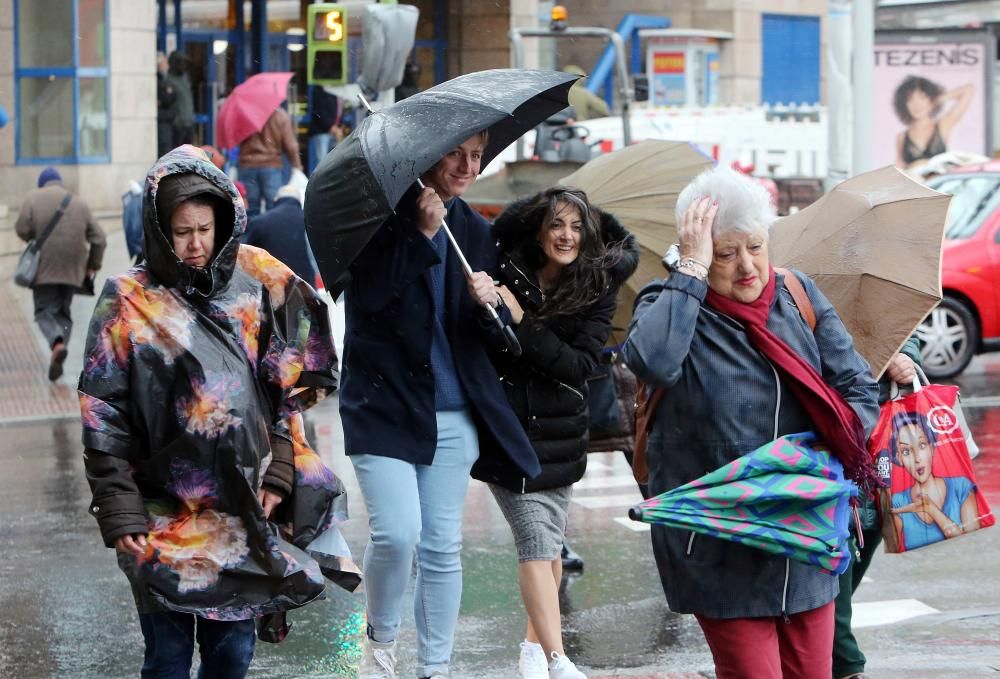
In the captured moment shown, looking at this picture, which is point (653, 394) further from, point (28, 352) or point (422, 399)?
point (28, 352)

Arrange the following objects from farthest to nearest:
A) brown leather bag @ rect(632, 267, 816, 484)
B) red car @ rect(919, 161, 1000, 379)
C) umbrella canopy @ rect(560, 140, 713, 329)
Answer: red car @ rect(919, 161, 1000, 379) < umbrella canopy @ rect(560, 140, 713, 329) < brown leather bag @ rect(632, 267, 816, 484)

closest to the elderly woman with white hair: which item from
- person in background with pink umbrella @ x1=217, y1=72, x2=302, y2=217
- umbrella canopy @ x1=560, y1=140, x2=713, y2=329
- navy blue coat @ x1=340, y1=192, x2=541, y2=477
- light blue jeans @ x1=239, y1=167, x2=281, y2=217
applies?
navy blue coat @ x1=340, y1=192, x2=541, y2=477

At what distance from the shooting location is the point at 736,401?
167 inches

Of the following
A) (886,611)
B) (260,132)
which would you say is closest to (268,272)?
(886,611)

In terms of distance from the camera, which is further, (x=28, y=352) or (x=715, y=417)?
(x=28, y=352)

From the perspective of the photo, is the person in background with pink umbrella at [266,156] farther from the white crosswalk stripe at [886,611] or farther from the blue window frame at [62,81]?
the white crosswalk stripe at [886,611]

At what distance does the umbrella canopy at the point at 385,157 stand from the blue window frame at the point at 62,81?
19458 millimetres

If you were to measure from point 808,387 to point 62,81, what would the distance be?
70.1 feet

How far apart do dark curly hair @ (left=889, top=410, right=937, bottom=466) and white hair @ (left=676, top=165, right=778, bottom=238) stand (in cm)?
109

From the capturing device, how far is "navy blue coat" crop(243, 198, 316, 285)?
10836 millimetres

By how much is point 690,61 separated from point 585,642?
3109cm

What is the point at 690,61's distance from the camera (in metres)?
36.6

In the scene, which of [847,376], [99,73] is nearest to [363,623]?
[847,376]

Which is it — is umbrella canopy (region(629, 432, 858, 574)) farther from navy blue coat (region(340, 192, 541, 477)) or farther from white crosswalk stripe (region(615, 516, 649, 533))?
white crosswalk stripe (region(615, 516, 649, 533))
